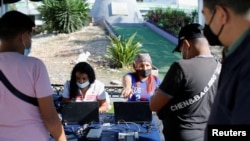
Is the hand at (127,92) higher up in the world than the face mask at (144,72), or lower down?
lower down

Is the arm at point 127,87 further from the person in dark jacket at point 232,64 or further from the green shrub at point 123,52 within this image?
the green shrub at point 123,52

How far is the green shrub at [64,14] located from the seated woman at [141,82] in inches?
543

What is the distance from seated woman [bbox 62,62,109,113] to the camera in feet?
11.8

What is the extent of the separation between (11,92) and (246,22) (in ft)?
4.44

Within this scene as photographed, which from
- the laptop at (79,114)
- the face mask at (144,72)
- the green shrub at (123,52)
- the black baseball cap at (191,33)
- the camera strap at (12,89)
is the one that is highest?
the black baseball cap at (191,33)

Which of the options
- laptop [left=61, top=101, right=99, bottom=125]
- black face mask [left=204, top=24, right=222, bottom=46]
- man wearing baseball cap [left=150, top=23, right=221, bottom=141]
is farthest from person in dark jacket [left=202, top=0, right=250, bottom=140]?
laptop [left=61, top=101, right=99, bottom=125]

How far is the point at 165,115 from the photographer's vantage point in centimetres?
234

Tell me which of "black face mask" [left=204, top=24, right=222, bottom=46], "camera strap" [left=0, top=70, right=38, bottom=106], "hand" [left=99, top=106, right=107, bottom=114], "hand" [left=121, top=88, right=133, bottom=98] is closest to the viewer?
"black face mask" [left=204, top=24, right=222, bottom=46]

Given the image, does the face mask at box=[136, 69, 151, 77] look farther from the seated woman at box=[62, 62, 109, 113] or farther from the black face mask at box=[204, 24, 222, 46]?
the black face mask at box=[204, 24, 222, 46]

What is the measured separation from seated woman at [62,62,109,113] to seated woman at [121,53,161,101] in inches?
13.0

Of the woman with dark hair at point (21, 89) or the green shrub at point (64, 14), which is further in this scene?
the green shrub at point (64, 14)

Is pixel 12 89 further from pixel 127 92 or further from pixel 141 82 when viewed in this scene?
pixel 141 82

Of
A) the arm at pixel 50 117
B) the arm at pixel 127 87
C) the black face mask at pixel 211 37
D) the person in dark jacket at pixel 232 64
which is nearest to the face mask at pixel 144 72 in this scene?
the arm at pixel 127 87

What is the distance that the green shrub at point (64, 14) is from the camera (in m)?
16.8
